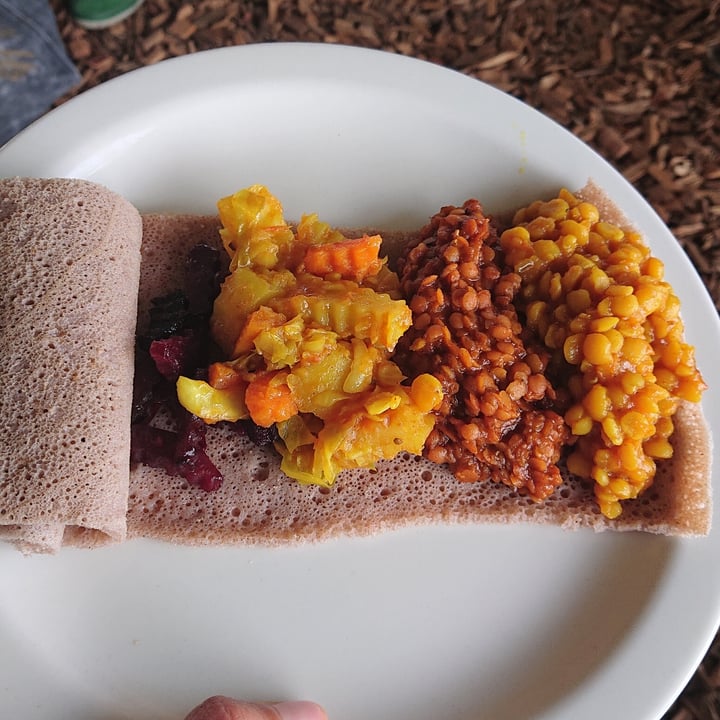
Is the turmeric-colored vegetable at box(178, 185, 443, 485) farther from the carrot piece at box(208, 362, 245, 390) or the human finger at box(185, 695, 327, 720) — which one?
the human finger at box(185, 695, 327, 720)

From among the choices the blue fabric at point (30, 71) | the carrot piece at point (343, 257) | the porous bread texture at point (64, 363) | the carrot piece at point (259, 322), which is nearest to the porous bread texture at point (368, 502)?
the porous bread texture at point (64, 363)

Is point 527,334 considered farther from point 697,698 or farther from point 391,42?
point 391,42

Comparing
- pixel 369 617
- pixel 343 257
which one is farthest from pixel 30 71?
pixel 369 617

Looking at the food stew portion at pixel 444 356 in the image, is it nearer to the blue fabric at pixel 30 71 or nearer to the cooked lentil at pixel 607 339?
the cooked lentil at pixel 607 339

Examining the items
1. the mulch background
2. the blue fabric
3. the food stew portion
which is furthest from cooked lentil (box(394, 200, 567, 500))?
the blue fabric

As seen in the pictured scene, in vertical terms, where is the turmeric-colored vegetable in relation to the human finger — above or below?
above

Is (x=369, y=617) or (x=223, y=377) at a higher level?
(x=223, y=377)

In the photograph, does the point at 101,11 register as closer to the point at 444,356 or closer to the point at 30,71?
the point at 30,71

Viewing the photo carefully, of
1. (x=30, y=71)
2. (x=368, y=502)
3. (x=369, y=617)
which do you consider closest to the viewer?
(x=369, y=617)
